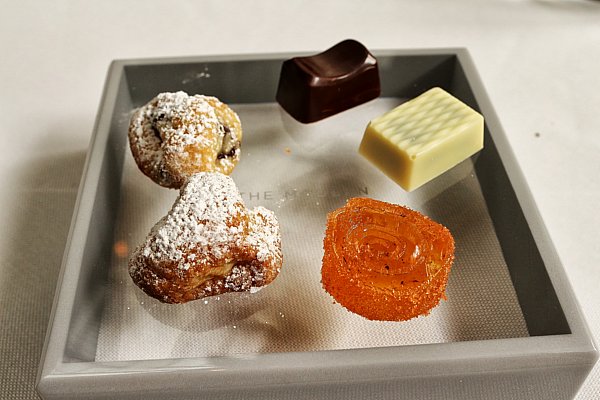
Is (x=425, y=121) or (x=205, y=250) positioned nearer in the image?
(x=205, y=250)

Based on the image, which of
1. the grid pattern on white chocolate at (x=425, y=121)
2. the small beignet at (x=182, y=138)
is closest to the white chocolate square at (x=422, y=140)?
the grid pattern on white chocolate at (x=425, y=121)

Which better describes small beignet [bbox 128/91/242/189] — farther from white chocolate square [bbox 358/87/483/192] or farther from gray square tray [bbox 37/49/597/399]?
white chocolate square [bbox 358/87/483/192]

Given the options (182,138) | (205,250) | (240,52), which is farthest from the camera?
(240,52)

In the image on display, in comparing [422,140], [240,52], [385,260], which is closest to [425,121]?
[422,140]

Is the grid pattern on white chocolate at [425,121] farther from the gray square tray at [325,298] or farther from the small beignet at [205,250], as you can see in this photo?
the small beignet at [205,250]

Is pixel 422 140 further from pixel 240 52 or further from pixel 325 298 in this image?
pixel 240 52

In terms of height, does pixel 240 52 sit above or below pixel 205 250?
below

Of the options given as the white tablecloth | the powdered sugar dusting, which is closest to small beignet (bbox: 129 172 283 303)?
the powdered sugar dusting
